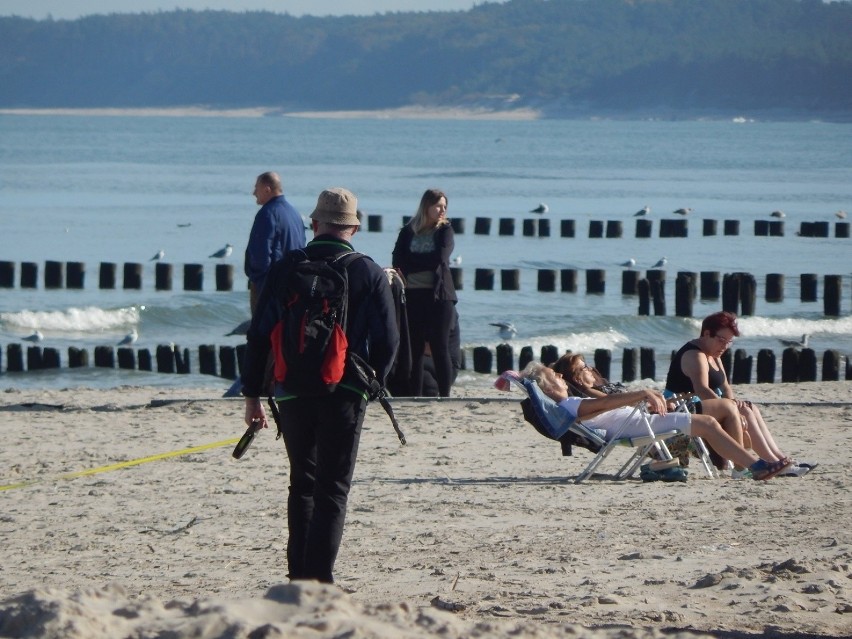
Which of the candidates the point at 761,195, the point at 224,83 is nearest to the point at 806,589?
the point at 761,195

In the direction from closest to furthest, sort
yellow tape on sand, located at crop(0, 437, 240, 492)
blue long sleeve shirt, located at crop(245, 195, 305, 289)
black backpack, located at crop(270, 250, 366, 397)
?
black backpack, located at crop(270, 250, 366, 397), yellow tape on sand, located at crop(0, 437, 240, 492), blue long sleeve shirt, located at crop(245, 195, 305, 289)

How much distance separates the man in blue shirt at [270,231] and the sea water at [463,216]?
590 centimetres

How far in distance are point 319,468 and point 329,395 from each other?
277mm

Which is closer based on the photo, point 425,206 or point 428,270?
point 425,206

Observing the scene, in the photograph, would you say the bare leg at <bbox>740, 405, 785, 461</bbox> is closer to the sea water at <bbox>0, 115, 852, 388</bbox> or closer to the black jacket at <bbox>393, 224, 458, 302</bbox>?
the black jacket at <bbox>393, 224, 458, 302</bbox>

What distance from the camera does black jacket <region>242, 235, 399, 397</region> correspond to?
5.03 metres

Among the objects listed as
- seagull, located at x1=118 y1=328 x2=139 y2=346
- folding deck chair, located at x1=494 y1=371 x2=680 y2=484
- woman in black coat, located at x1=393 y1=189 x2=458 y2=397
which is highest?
woman in black coat, located at x1=393 y1=189 x2=458 y2=397

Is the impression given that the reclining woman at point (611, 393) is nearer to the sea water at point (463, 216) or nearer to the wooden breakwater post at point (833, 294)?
the sea water at point (463, 216)

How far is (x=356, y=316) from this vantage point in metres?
5.07

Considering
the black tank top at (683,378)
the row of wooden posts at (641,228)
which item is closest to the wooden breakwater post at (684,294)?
the black tank top at (683,378)

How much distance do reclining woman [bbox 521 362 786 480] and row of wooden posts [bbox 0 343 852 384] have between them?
6764 mm

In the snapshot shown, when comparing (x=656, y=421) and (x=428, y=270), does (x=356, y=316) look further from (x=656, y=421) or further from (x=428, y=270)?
(x=428, y=270)

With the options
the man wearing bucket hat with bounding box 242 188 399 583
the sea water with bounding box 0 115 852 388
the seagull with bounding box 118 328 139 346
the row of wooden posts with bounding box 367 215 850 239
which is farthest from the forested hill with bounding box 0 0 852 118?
the man wearing bucket hat with bounding box 242 188 399 583

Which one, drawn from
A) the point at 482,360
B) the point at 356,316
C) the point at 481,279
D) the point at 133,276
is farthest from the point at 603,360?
the point at 133,276
